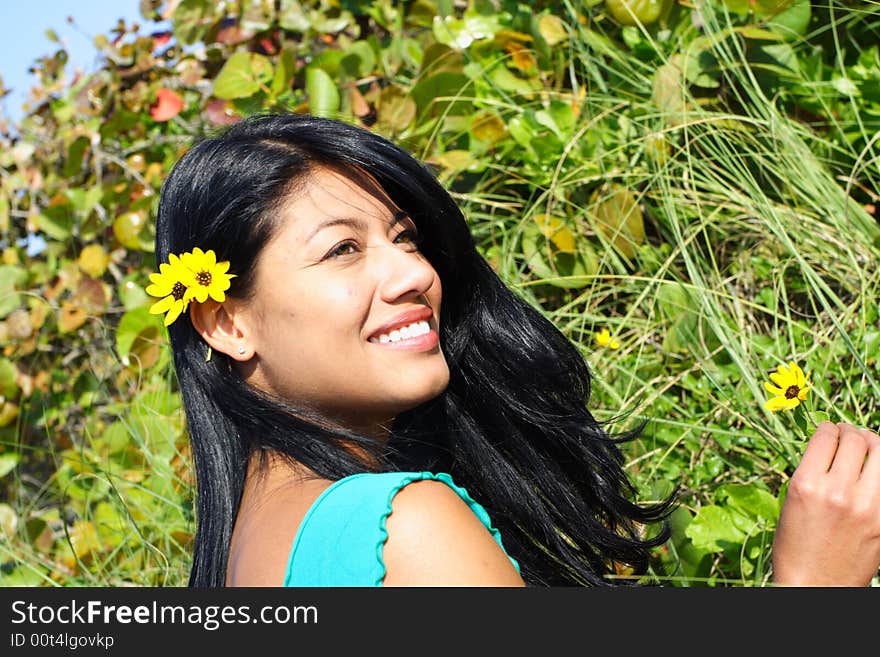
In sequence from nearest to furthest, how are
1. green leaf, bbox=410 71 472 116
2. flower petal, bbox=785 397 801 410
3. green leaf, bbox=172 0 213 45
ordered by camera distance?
flower petal, bbox=785 397 801 410 → green leaf, bbox=410 71 472 116 → green leaf, bbox=172 0 213 45

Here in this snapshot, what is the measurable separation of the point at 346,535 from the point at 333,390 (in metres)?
0.30

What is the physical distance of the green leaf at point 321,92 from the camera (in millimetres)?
2600

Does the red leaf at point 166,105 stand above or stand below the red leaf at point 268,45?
below

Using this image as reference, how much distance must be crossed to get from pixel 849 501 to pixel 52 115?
10.1 feet

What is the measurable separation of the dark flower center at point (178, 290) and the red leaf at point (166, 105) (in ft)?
6.30

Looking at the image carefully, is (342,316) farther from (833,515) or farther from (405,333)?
(833,515)

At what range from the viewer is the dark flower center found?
1.41 m

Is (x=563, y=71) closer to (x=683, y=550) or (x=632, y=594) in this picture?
(x=683, y=550)

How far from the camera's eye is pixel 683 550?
1.78 metres

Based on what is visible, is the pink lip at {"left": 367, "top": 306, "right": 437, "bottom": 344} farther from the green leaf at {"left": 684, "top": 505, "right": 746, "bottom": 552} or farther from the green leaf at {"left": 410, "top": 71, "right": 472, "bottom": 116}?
the green leaf at {"left": 410, "top": 71, "right": 472, "bottom": 116}

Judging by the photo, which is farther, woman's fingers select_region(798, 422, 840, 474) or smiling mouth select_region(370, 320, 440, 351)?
smiling mouth select_region(370, 320, 440, 351)

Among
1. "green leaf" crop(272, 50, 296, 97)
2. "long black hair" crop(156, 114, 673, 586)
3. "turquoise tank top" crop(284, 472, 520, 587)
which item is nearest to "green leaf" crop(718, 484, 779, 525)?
"long black hair" crop(156, 114, 673, 586)

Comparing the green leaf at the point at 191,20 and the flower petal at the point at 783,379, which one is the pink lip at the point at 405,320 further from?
the green leaf at the point at 191,20

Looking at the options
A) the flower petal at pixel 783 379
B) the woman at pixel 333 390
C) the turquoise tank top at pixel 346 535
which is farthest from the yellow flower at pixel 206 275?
the flower petal at pixel 783 379
